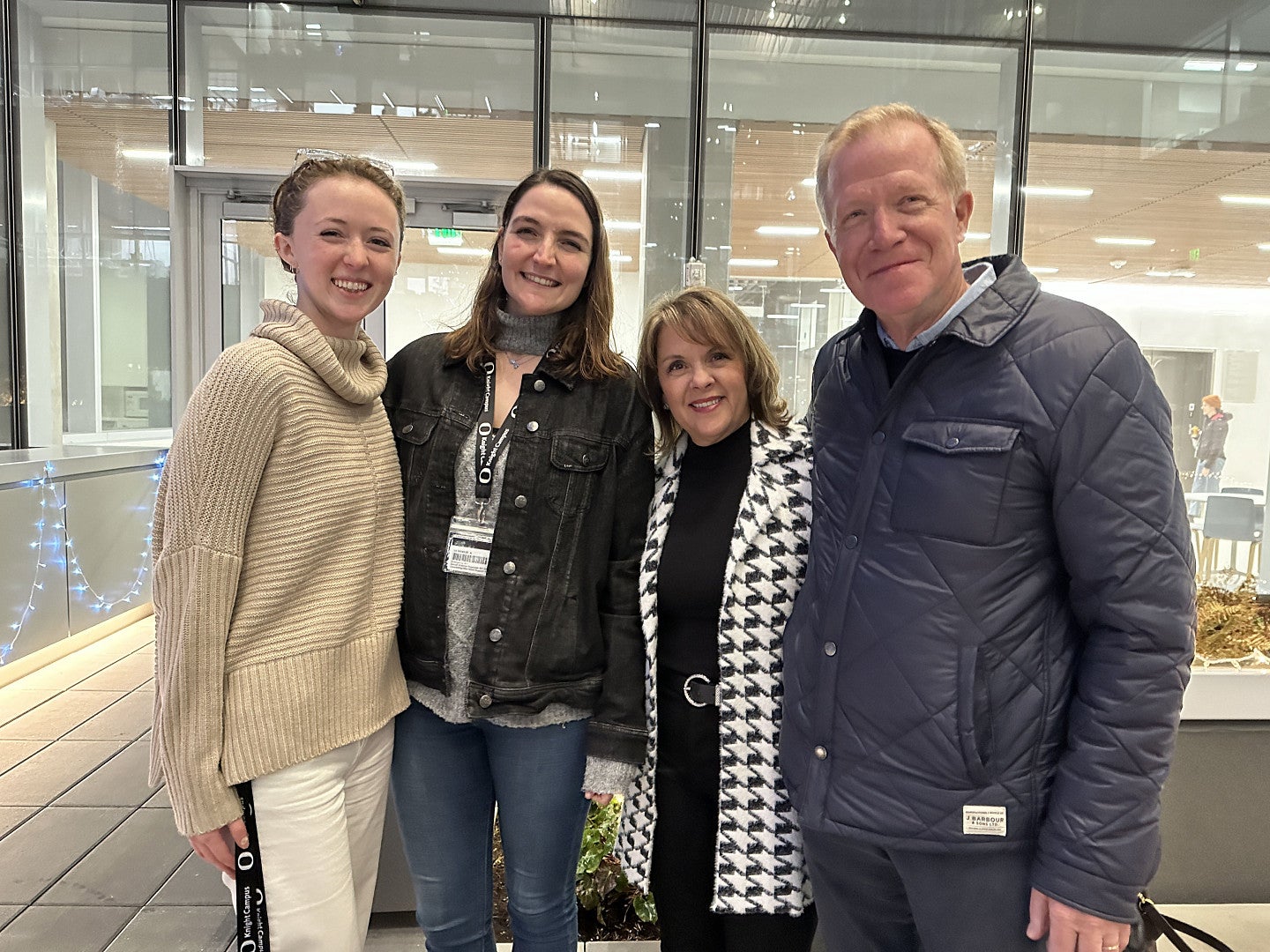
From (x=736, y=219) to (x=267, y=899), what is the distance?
16.2 feet

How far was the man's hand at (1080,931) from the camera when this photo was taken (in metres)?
1.09

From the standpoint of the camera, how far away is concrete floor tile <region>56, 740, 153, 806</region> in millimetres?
3373

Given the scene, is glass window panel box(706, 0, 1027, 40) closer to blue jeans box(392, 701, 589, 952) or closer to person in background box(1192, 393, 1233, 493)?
person in background box(1192, 393, 1233, 493)

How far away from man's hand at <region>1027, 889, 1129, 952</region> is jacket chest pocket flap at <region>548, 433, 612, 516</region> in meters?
0.92

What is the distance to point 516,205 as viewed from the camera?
157 centimetres

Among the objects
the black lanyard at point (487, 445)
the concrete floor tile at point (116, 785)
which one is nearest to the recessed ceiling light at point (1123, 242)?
the black lanyard at point (487, 445)

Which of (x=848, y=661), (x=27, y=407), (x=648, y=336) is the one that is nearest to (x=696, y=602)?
(x=848, y=661)

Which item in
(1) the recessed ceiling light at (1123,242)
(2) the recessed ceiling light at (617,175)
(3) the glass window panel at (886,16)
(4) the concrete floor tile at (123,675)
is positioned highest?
(3) the glass window panel at (886,16)

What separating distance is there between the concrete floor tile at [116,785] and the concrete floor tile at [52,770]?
0.14 ft

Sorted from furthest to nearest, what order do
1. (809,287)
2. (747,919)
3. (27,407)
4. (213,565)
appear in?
(27,407) → (809,287) → (747,919) → (213,565)

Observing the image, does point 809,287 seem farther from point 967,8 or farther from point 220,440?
point 220,440

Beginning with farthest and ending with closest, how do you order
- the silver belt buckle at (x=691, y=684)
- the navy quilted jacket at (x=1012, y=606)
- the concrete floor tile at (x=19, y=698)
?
the concrete floor tile at (x=19, y=698) → the silver belt buckle at (x=691, y=684) → the navy quilted jacket at (x=1012, y=606)

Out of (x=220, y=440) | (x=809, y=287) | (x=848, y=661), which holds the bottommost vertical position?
(x=848, y=661)

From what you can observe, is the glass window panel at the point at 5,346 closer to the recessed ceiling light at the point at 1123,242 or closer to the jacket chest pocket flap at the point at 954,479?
the jacket chest pocket flap at the point at 954,479
